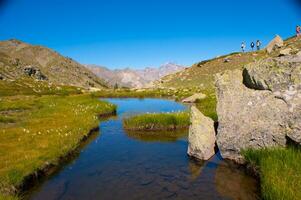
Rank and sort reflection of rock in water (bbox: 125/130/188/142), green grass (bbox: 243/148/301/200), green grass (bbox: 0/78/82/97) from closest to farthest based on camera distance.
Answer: green grass (bbox: 243/148/301/200)
reflection of rock in water (bbox: 125/130/188/142)
green grass (bbox: 0/78/82/97)

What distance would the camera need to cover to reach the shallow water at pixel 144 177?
539 inches

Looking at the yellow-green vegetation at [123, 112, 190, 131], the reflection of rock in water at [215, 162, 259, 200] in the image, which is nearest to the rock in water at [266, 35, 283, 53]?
the yellow-green vegetation at [123, 112, 190, 131]

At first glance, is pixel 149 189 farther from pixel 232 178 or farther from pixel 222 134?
pixel 222 134

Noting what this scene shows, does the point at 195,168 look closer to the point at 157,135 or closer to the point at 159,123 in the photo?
the point at 157,135

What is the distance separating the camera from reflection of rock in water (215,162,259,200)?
13.4 metres

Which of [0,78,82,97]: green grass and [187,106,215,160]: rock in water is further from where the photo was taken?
[0,78,82,97]: green grass

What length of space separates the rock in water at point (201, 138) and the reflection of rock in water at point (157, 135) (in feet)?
16.4

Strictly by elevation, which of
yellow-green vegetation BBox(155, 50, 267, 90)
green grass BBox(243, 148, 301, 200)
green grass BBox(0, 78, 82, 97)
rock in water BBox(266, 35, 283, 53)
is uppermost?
rock in water BBox(266, 35, 283, 53)

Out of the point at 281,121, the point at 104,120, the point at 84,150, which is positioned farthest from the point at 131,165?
the point at 104,120

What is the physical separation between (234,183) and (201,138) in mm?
4646

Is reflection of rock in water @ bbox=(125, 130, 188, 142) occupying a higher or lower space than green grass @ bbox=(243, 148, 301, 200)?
lower

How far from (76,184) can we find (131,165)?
12.8 feet

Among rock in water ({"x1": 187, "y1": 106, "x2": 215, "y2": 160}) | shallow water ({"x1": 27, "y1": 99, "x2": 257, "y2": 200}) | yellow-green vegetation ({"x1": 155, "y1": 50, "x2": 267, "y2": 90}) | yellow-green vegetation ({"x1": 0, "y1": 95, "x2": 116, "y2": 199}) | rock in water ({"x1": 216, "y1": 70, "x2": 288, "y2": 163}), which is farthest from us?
yellow-green vegetation ({"x1": 155, "y1": 50, "x2": 267, "y2": 90})

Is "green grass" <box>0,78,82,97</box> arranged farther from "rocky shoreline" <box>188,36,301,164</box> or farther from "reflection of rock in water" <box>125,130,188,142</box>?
"rocky shoreline" <box>188,36,301,164</box>
